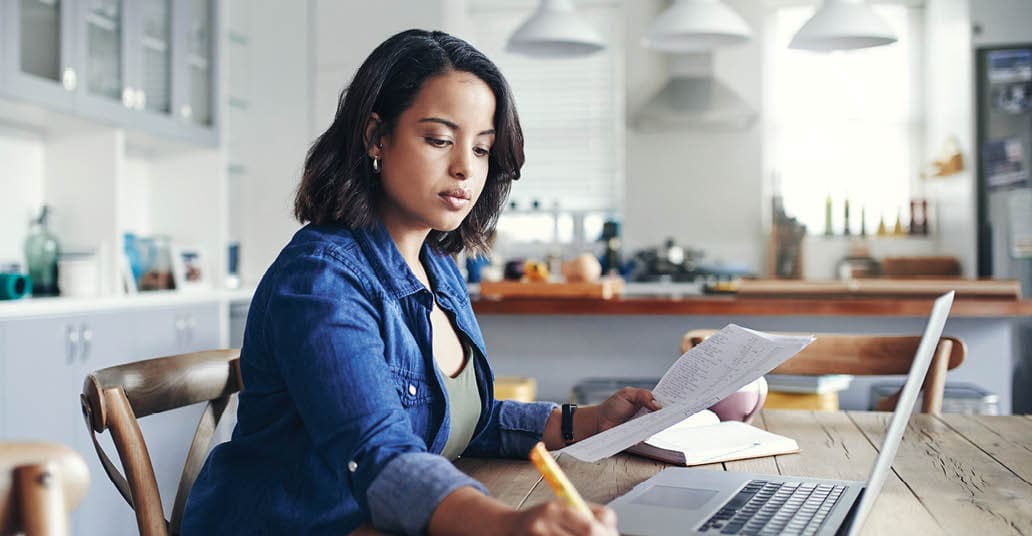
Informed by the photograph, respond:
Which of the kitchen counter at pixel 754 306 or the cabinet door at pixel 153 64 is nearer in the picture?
the kitchen counter at pixel 754 306

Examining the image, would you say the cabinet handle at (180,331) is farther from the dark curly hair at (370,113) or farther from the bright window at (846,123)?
the bright window at (846,123)

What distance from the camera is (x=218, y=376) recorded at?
1.54 meters

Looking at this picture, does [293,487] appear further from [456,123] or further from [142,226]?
[142,226]

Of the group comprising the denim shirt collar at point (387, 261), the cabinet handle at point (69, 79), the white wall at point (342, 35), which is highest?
the white wall at point (342, 35)

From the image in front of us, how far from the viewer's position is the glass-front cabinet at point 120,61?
2.88 m

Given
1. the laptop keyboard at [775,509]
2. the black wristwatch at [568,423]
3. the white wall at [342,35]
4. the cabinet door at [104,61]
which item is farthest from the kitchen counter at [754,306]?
the white wall at [342,35]

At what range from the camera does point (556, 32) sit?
3715mm

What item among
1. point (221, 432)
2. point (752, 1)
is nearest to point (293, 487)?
point (221, 432)

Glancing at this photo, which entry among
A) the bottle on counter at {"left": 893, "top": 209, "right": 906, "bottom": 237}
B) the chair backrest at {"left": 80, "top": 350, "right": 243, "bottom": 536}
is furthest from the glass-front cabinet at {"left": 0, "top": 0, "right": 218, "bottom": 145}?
the bottle on counter at {"left": 893, "top": 209, "right": 906, "bottom": 237}

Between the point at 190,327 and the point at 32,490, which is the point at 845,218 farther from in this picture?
the point at 32,490

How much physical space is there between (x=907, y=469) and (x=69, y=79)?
287 centimetres

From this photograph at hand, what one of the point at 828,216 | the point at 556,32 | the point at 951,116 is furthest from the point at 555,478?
the point at 828,216

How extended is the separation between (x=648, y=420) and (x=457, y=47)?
0.55 meters

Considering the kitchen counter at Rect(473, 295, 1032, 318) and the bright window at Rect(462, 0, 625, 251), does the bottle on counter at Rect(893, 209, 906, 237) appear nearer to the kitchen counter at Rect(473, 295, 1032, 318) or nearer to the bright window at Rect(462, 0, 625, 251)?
the bright window at Rect(462, 0, 625, 251)
